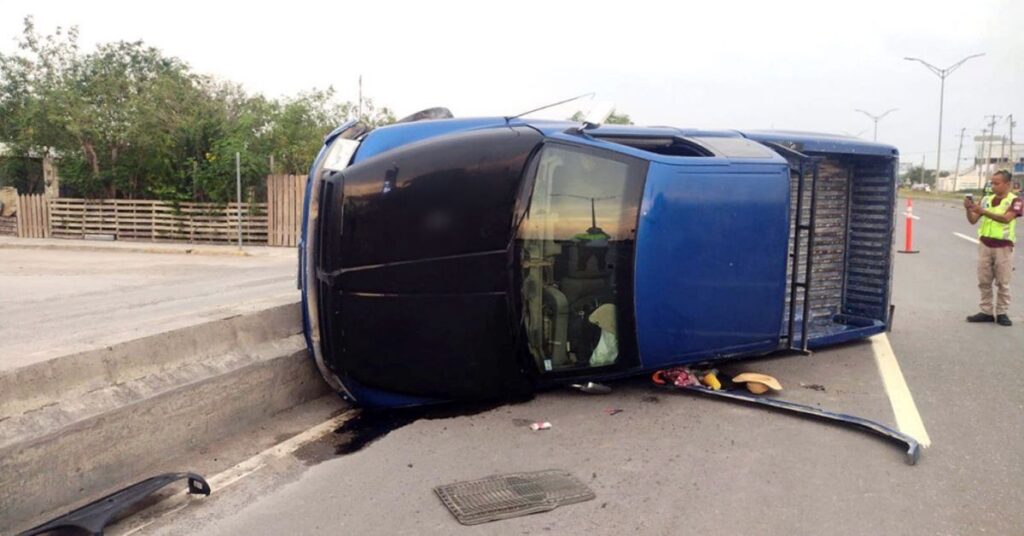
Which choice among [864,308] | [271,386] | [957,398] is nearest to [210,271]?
[271,386]

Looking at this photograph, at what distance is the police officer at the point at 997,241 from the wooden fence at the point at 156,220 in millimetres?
16852

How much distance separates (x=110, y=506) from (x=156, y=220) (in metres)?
19.7

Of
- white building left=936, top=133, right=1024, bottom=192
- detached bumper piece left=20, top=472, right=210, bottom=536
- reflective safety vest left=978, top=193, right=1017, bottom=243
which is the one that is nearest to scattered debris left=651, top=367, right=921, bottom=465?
detached bumper piece left=20, top=472, right=210, bottom=536

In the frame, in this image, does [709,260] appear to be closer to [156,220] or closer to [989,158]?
[156,220]

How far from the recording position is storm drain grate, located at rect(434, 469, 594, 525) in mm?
3682

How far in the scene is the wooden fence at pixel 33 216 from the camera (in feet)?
74.8

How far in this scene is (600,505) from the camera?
3.77 meters

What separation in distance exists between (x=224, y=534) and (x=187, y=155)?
19791 mm

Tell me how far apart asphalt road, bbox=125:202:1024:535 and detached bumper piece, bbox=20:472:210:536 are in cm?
14

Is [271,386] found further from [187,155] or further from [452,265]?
[187,155]

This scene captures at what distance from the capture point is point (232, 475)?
4.16 meters

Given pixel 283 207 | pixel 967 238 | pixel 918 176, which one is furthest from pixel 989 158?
pixel 283 207

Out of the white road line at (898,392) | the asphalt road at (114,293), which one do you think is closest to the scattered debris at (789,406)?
the white road line at (898,392)

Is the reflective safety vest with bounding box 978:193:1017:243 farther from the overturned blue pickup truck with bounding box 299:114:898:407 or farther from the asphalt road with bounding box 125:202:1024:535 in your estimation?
the overturned blue pickup truck with bounding box 299:114:898:407
